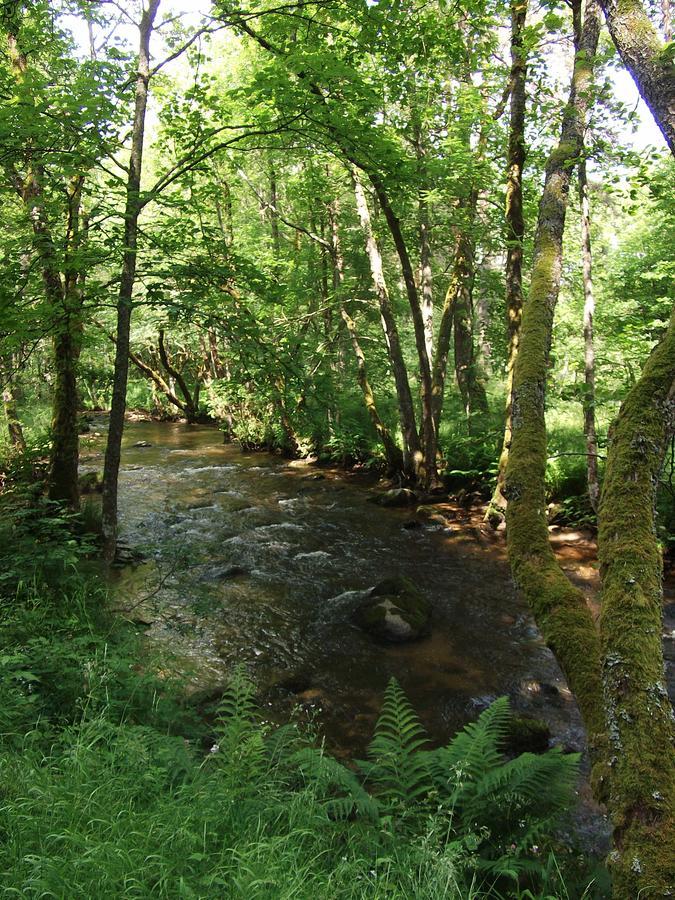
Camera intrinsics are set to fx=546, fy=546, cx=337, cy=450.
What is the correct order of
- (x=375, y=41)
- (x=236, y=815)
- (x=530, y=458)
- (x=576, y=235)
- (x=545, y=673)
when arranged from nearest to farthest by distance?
1. (x=236, y=815)
2. (x=530, y=458)
3. (x=545, y=673)
4. (x=375, y=41)
5. (x=576, y=235)

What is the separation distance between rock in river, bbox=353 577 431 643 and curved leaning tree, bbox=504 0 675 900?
4.95 metres

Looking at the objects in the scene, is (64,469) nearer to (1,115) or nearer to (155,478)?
(1,115)

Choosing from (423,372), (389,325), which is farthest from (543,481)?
(389,325)

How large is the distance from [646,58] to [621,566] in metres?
3.07

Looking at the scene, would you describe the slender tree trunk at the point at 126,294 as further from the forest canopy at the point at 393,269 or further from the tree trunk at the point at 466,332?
the tree trunk at the point at 466,332

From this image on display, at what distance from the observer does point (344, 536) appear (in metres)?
12.1

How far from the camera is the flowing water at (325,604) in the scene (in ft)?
20.9

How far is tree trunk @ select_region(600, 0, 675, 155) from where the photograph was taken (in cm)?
321

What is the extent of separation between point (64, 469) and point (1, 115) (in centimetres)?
547

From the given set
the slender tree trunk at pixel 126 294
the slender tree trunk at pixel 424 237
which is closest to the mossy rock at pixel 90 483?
the slender tree trunk at pixel 126 294

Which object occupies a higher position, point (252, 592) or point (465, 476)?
point (465, 476)

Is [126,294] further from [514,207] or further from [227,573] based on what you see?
[514,207]

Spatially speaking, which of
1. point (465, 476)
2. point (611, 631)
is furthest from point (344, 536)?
point (611, 631)

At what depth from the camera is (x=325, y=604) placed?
8867 mm
